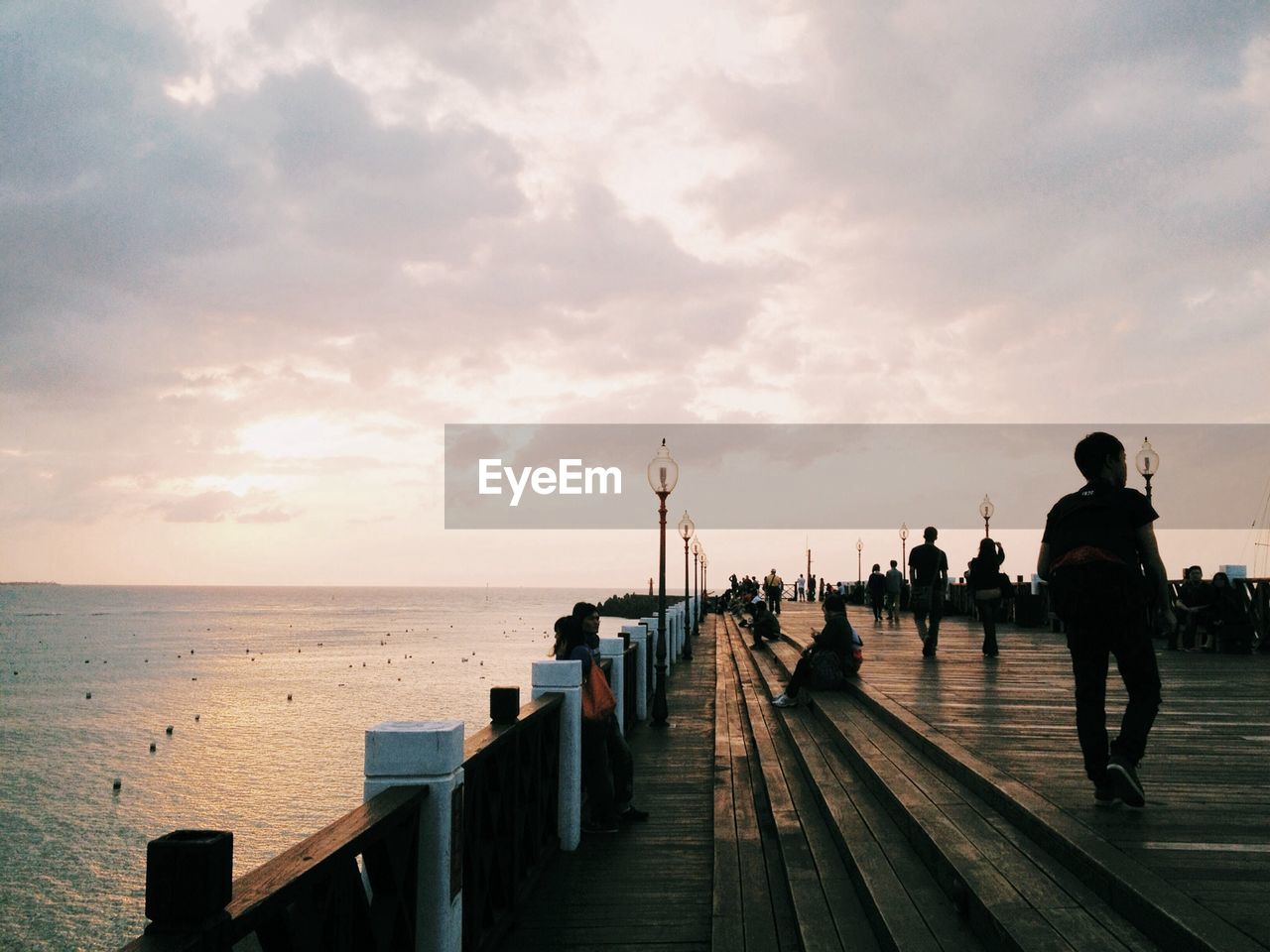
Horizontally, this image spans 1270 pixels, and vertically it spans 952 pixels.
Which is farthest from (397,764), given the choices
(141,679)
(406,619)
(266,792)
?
(406,619)

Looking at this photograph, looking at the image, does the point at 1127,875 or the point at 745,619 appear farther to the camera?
the point at 745,619

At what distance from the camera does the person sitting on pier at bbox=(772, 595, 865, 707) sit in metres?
12.6

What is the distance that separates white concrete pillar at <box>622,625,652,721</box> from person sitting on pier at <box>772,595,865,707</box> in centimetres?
216

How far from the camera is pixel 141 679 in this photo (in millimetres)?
75062

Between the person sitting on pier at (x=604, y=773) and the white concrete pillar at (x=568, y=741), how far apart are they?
0.30m

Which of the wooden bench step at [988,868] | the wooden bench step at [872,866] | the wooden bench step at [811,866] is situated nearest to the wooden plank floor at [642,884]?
the wooden bench step at [811,866]

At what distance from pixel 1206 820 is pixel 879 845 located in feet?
5.80

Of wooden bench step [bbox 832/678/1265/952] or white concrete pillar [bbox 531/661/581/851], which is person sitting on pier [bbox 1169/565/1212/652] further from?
white concrete pillar [bbox 531/661/581/851]

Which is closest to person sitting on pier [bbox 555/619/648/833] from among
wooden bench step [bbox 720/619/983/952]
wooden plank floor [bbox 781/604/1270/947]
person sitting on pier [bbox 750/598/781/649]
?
wooden bench step [bbox 720/619/983/952]

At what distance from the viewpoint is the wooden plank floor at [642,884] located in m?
5.20

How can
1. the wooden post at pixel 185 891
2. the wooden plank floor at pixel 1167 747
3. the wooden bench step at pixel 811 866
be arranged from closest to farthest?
the wooden post at pixel 185 891, the wooden plank floor at pixel 1167 747, the wooden bench step at pixel 811 866

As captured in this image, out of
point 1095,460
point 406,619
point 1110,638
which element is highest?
point 1095,460

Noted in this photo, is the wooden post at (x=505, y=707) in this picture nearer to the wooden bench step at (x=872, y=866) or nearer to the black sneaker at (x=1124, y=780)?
the wooden bench step at (x=872, y=866)

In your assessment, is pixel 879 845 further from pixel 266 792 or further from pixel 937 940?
pixel 266 792
